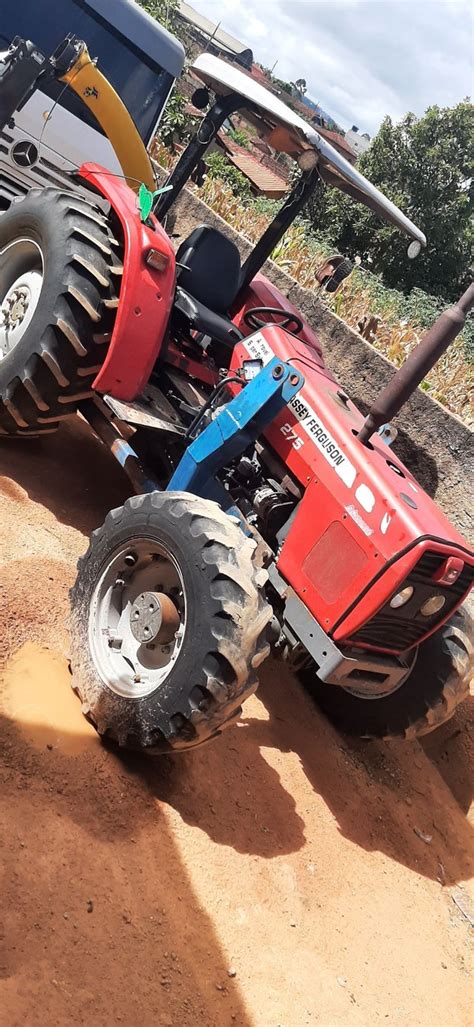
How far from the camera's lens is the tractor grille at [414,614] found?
129 inches

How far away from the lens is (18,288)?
434 centimetres

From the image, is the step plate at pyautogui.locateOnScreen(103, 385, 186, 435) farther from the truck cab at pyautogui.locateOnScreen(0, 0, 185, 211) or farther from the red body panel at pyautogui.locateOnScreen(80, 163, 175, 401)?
the truck cab at pyautogui.locateOnScreen(0, 0, 185, 211)

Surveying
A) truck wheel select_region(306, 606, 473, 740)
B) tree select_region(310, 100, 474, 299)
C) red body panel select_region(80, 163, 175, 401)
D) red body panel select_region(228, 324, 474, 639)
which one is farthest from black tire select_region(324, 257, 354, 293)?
tree select_region(310, 100, 474, 299)

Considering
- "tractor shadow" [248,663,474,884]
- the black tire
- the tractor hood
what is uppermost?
the tractor hood

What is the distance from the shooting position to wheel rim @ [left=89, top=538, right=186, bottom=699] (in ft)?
9.97

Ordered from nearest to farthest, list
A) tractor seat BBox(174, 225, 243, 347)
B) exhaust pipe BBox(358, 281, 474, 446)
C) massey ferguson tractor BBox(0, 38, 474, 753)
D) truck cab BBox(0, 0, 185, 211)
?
exhaust pipe BBox(358, 281, 474, 446) < massey ferguson tractor BBox(0, 38, 474, 753) < tractor seat BBox(174, 225, 243, 347) < truck cab BBox(0, 0, 185, 211)

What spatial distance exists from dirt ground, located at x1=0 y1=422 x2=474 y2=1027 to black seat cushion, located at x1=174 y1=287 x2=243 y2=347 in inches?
43.1

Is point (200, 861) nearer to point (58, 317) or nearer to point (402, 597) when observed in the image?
point (402, 597)

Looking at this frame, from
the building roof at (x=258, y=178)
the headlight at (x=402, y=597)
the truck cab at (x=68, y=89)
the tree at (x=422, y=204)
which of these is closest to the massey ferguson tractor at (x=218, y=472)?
the headlight at (x=402, y=597)

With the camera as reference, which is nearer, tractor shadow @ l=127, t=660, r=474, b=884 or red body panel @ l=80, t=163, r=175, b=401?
tractor shadow @ l=127, t=660, r=474, b=884

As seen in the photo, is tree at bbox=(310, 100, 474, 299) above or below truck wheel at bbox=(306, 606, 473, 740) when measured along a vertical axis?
above

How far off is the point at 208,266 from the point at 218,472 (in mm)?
1293

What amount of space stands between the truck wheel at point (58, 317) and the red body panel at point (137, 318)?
0.10 m

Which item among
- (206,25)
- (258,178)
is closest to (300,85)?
(206,25)
